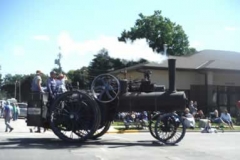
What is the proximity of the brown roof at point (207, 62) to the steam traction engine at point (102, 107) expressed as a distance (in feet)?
56.1

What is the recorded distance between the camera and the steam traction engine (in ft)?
46.1

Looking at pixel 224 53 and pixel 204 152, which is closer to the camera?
pixel 204 152

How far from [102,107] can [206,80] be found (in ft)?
64.3

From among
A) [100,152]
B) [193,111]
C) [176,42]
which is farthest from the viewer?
[176,42]

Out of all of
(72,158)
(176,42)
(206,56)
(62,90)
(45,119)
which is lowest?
(72,158)

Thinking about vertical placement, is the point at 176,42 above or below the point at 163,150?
above

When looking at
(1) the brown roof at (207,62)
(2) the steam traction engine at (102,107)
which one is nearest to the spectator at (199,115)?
(1) the brown roof at (207,62)

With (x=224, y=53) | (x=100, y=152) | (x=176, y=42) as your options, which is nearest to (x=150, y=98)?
(x=100, y=152)

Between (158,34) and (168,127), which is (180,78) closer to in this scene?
(168,127)

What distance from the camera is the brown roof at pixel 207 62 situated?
32441 mm

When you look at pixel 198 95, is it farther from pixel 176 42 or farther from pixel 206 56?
pixel 176 42

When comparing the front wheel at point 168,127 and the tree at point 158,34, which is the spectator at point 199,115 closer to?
the front wheel at point 168,127

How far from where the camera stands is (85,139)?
1394 cm

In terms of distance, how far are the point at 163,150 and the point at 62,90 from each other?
4248mm
